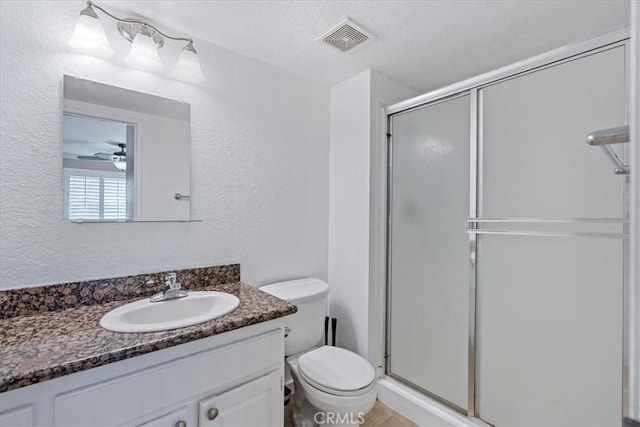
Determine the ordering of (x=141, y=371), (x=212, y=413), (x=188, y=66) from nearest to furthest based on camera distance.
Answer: (x=141, y=371), (x=212, y=413), (x=188, y=66)

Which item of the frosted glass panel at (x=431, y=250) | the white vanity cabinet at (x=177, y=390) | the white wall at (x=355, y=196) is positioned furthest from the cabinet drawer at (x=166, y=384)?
the frosted glass panel at (x=431, y=250)

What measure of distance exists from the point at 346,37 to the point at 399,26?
Result: 259mm

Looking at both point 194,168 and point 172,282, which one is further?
point 194,168

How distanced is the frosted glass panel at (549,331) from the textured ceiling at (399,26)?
3.29 feet

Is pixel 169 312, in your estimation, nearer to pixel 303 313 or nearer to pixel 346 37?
pixel 303 313

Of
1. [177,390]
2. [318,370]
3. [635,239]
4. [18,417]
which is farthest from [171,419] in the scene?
[635,239]

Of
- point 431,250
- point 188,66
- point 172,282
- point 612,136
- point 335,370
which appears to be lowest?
point 335,370

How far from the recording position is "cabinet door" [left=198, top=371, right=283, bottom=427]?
3.39 ft

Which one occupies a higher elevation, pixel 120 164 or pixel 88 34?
pixel 88 34

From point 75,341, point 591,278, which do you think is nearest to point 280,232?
point 75,341

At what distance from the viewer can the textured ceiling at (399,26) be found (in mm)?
1326

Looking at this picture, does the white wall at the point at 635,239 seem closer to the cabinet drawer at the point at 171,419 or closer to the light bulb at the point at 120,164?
the cabinet drawer at the point at 171,419

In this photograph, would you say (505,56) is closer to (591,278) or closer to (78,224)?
(591,278)

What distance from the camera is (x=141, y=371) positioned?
→ 0.92 m
